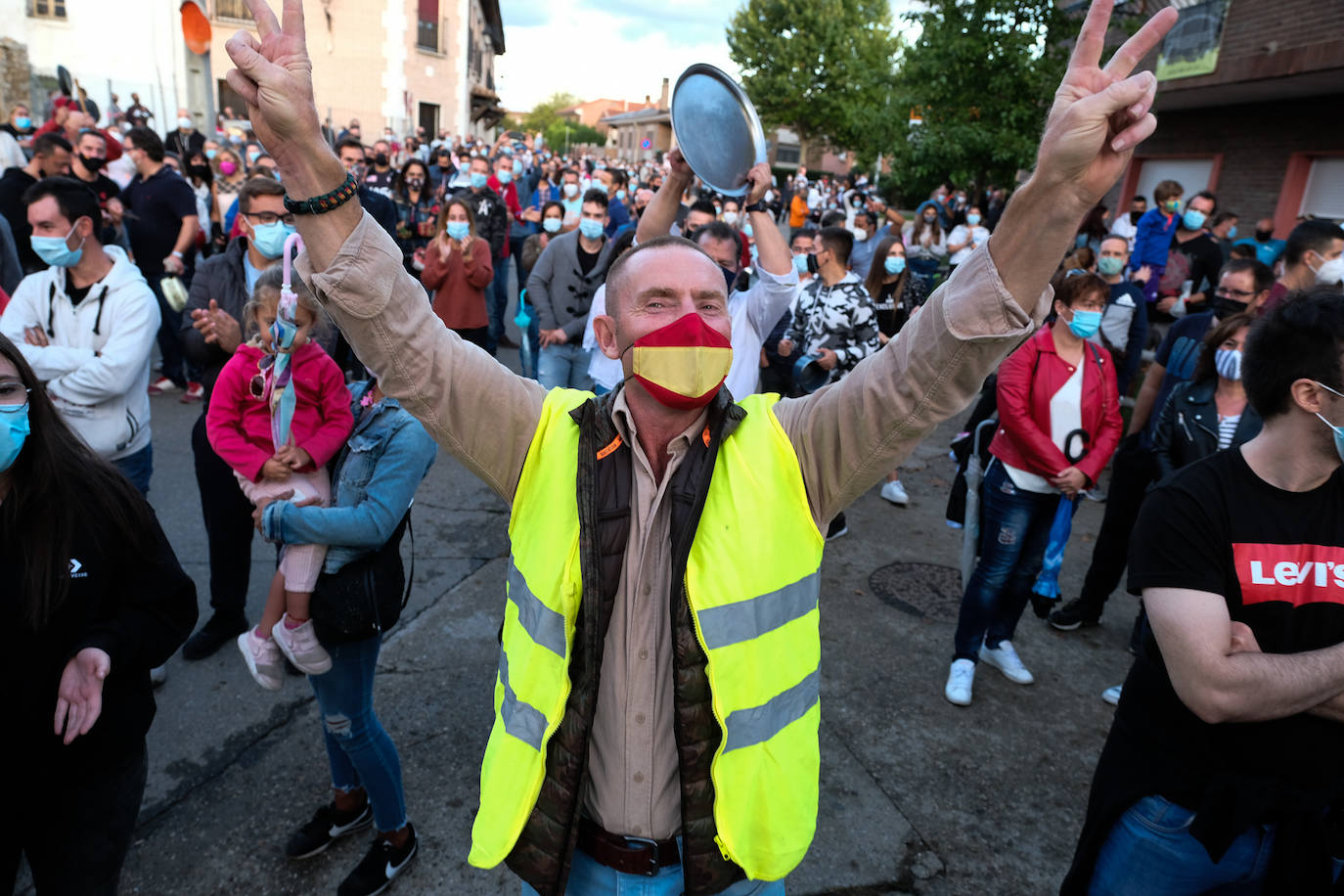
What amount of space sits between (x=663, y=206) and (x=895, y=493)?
3.75 metres

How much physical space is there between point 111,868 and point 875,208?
19.4 metres

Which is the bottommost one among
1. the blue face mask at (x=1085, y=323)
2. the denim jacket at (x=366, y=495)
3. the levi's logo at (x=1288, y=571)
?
the denim jacket at (x=366, y=495)

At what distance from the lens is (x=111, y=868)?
2.11 meters

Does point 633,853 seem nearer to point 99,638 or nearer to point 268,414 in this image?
point 99,638

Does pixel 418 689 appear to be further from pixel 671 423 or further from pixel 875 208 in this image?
pixel 875 208

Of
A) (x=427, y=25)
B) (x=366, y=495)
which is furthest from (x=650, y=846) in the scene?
(x=427, y=25)

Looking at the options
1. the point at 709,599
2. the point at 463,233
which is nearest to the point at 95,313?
the point at 709,599

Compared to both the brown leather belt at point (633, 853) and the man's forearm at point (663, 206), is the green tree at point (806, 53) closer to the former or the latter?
the man's forearm at point (663, 206)

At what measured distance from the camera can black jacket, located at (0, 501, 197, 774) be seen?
194 centimetres

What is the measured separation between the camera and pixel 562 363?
6305mm

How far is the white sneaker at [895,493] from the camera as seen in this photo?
6.78 metres

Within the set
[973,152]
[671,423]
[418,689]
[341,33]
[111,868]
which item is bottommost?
[418,689]

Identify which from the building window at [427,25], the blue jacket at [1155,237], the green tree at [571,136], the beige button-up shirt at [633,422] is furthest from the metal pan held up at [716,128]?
the green tree at [571,136]

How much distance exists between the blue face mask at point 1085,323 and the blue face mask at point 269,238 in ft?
12.4
